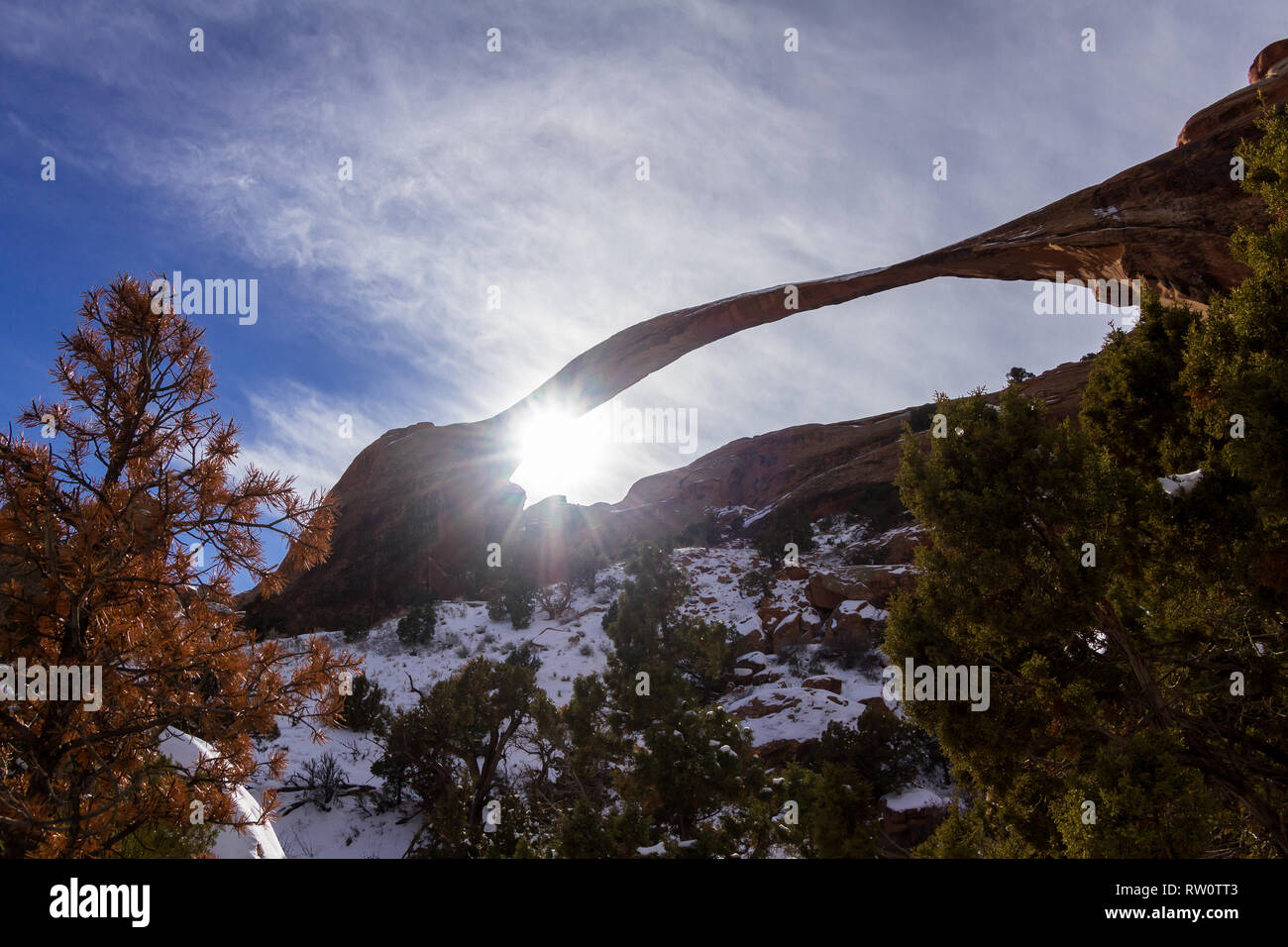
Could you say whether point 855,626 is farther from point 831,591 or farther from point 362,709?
point 362,709

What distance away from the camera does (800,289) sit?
19562mm

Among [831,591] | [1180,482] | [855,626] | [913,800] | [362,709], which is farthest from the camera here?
[831,591]

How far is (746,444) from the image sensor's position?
6000cm

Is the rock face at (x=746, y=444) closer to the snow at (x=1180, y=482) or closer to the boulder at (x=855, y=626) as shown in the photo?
the snow at (x=1180, y=482)

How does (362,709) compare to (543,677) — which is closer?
(362,709)

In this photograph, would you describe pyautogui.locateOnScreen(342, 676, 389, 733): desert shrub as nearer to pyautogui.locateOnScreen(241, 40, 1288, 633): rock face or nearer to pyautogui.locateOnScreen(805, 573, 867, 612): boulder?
pyautogui.locateOnScreen(241, 40, 1288, 633): rock face

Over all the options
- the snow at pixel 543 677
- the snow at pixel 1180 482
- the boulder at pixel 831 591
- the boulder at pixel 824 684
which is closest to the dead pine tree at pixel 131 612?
the snow at pixel 543 677

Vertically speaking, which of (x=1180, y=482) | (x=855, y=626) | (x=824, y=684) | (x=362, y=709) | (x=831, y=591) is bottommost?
(x=362, y=709)

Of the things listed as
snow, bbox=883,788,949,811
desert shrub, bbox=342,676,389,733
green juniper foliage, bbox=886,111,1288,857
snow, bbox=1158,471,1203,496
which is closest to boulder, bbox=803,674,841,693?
snow, bbox=883,788,949,811

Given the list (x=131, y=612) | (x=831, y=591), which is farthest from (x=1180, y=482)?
(x=831, y=591)

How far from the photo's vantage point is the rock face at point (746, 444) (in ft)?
38.2

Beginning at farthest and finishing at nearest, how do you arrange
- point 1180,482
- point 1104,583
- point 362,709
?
point 362,709 < point 1180,482 < point 1104,583

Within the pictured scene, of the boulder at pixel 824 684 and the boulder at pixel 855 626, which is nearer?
the boulder at pixel 824 684
